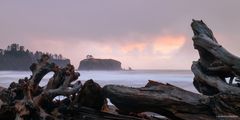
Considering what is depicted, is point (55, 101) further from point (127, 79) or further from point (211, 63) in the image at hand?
point (127, 79)

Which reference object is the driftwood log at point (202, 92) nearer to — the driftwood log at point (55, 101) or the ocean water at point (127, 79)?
the driftwood log at point (55, 101)

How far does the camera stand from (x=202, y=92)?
7.46 m

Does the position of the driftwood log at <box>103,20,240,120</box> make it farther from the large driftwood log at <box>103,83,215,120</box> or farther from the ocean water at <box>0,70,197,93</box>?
the ocean water at <box>0,70,197,93</box>

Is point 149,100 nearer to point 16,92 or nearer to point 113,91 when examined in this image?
point 113,91

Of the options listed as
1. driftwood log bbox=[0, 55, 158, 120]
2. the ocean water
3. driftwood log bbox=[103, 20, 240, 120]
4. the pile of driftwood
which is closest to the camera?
driftwood log bbox=[103, 20, 240, 120]

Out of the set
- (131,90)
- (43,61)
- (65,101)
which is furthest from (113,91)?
(43,61)

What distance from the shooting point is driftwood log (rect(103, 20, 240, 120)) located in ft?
22.2

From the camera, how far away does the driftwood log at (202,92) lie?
267 inches

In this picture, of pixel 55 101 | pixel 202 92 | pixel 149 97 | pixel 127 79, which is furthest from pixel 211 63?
pixel 127 79

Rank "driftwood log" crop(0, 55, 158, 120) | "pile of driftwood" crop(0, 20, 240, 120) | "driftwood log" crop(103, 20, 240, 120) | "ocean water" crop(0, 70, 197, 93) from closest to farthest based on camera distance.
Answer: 1. "driftwood log" crop(103, 20, 240, 120)
2. "pile of driftwood" crop(0, 20, 240, 120)
3. "driftwood log" crop(0, 55, 158, 120)
4. "ocean water" crop(0, 70, 197, 93)

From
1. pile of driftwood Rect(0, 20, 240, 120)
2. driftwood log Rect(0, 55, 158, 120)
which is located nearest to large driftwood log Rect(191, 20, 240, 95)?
pile of driftwood Rect(0, 20, 240, 120)

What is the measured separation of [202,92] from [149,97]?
0.92 metres

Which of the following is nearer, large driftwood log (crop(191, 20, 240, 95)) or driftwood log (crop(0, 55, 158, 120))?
large driftwood log (crop(191, 20, 240, 95))

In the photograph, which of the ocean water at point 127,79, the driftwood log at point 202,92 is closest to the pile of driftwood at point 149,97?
the driftwood log at point 202,92
